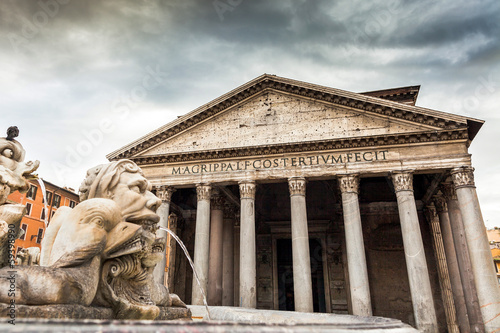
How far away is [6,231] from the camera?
2402 mm

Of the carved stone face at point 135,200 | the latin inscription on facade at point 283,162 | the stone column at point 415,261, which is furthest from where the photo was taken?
the latin inscription on facade at point 283,162

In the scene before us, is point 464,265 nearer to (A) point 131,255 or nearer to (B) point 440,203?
(B) point 440,203

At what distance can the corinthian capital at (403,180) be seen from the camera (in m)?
12.2

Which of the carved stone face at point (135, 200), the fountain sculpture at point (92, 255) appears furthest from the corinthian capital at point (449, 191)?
the carved stone face at point (135, 200)

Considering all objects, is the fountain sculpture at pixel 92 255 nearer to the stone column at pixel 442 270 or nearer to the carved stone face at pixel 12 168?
the carved stone face at pixel 12 168

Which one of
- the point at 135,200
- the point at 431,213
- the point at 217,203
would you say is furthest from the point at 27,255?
the point at 431,213

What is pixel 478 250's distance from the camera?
10922 millimetres

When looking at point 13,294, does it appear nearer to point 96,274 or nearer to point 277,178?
point 96,274

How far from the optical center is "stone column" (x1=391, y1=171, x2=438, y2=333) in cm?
1064

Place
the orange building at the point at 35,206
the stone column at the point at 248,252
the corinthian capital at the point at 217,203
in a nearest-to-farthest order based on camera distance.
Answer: the stone column at the point at 248,252
the corinthian capital at the point at 217,203
the orange building at the point at 35,206

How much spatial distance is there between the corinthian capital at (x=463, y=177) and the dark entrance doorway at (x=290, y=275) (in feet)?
26.8

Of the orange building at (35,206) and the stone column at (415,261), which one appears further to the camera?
the orange building at (35,206)

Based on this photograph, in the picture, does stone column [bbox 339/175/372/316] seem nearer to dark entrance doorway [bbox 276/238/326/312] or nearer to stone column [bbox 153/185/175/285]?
dark entrance doorway [bbox 276/238/326/312]

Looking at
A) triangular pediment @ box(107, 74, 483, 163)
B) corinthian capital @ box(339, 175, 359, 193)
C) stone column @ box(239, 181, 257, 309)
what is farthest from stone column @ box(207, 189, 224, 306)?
corinthian capital @ box(339, 175, 359, 193)
